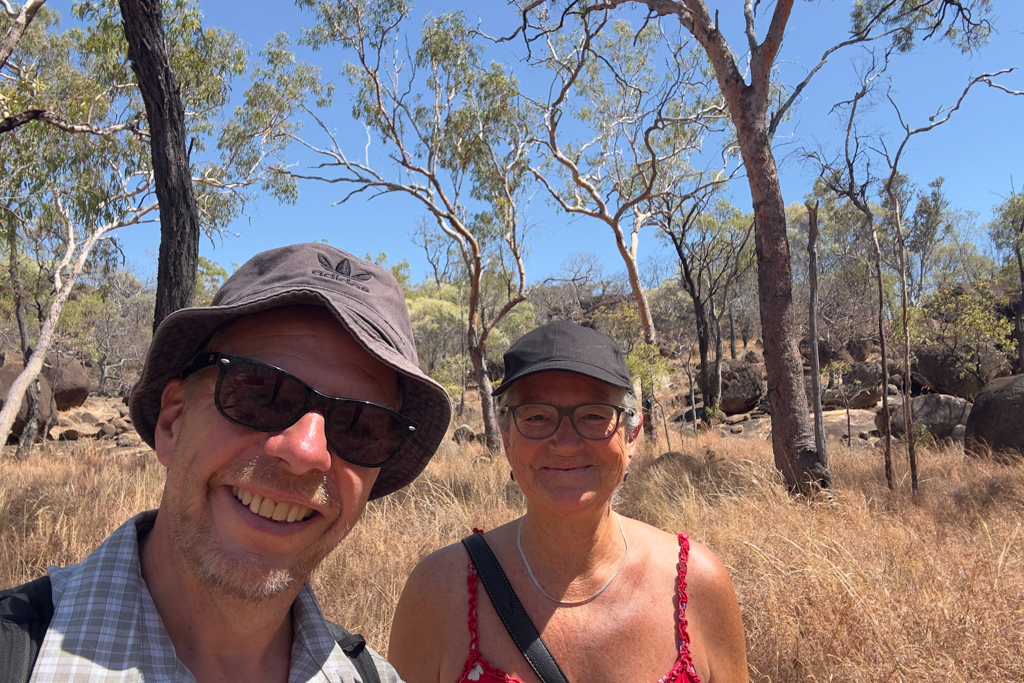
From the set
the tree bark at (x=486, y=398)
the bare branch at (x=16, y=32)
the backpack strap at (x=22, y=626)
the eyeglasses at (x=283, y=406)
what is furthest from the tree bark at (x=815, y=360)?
the bare branch at (x=16, y=32)

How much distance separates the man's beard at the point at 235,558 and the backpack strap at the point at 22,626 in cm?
19

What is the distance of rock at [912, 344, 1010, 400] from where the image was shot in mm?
15570

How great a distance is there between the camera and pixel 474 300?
12.7 metres

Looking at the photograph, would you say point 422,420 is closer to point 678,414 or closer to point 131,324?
point 678,414

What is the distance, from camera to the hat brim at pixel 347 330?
1.13 m

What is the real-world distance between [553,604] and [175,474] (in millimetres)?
1162

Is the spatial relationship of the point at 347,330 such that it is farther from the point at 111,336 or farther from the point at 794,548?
the point at 111,336

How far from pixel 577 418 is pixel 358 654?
0.88 m

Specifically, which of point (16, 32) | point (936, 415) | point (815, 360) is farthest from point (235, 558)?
point (936, 415)

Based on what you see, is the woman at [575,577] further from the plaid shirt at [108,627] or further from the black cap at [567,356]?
the plaid shirt at [108,627]

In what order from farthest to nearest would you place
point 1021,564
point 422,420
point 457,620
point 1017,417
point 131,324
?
point 131,324, point 1017,417, point 1021,564, point 457,620, point 422,420

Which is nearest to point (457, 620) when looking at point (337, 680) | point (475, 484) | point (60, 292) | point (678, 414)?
point (337, 680)

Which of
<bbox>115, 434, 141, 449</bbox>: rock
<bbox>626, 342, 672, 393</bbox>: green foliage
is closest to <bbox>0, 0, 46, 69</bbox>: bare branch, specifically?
<bbox>626, 342, 672, 393</bbox>: green foliage

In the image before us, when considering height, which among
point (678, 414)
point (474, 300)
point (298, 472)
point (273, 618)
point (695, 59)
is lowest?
point (678, 414)
